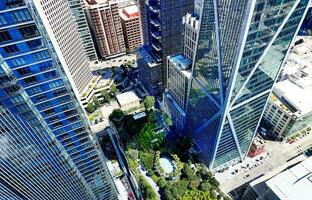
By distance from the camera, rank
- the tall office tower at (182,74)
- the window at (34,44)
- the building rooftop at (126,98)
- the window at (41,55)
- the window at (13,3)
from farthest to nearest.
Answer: the building rooftop at (126,98)
the tall office tower at (182,74)
the window at (41,55)
the window at (34,44)
the window at (13,3)

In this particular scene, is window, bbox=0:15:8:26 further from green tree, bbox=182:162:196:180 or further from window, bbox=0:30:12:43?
green tree, bbox=182:162:196:180

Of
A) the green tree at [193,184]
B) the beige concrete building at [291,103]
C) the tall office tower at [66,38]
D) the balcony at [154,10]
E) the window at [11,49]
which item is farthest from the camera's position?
the beige concrete building at [291,103]

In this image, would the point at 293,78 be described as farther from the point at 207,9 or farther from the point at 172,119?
the point at 207,9

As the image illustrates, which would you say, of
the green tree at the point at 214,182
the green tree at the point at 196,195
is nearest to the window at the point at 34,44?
the green tree at the point at 196,195

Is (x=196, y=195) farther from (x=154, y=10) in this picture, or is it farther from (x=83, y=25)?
(x=83, y=25)

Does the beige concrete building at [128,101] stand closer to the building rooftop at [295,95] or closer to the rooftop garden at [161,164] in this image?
the rooftop garden at [161,164]

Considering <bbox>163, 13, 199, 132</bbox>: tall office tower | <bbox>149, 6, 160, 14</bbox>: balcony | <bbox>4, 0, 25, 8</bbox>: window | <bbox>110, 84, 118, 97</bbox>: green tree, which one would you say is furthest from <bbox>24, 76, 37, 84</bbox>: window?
<bbox>110, 84, 118, 97</bbox>: green tree
